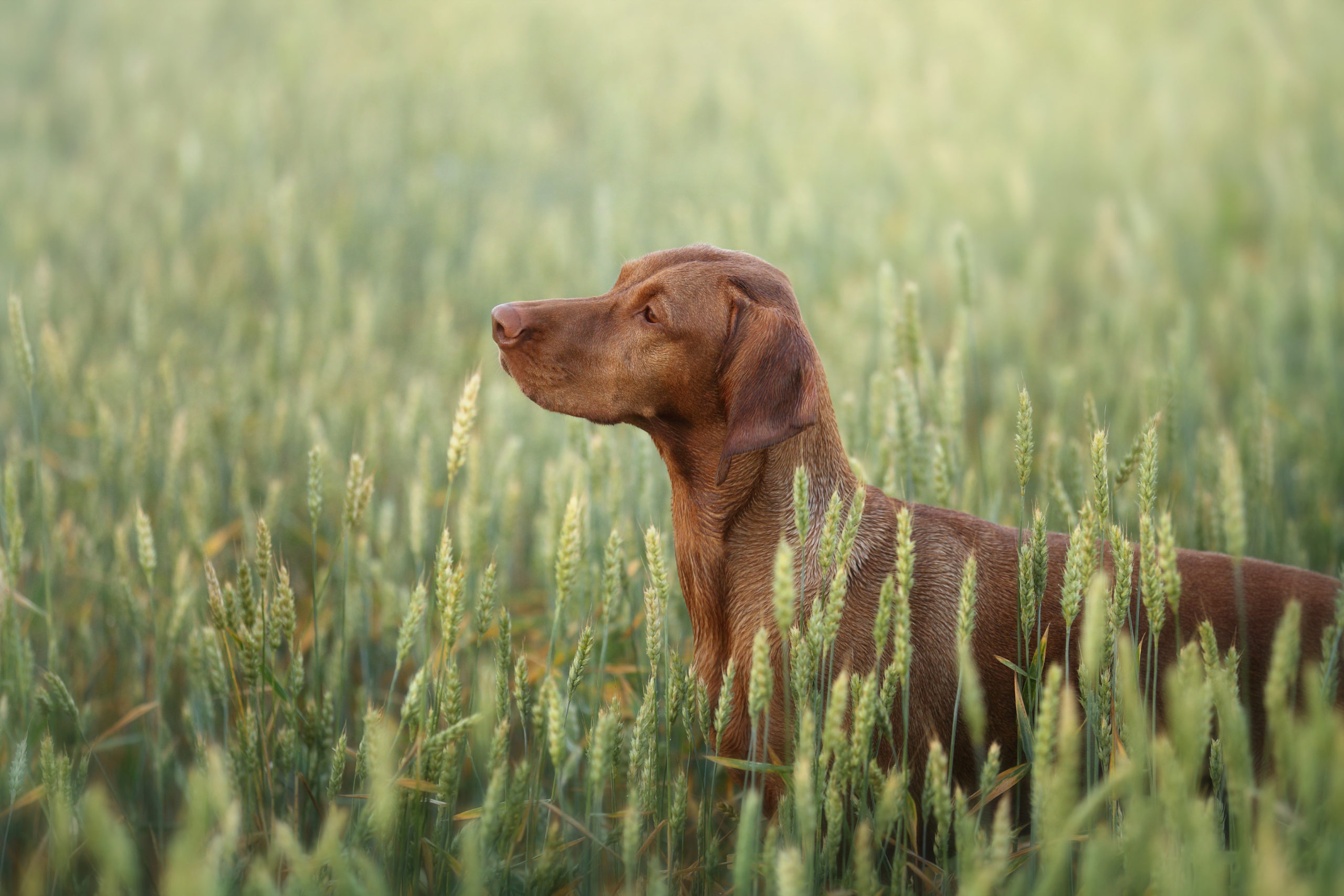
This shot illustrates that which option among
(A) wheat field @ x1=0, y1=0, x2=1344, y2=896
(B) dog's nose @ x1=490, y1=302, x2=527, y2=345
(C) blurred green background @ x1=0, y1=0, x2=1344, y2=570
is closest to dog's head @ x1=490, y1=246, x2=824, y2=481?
(B) dog's nose @ x1=490, y1=302, x2=527, y2=345

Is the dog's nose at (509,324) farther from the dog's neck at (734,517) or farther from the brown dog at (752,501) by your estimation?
the dog's neck at (734,517)

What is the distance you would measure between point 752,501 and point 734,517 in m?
0.05

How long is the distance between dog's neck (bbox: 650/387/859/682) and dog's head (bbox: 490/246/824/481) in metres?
0.07

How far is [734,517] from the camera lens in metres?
2.19

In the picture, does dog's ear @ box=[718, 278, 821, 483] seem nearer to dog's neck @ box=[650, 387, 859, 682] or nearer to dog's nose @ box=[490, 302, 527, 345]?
dog's neck @ box=[650, 387, 859, 682]

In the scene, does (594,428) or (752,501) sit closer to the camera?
(752,501)

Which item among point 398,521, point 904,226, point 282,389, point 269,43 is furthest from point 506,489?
point 269,43

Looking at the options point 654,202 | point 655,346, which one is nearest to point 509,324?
point 655,346

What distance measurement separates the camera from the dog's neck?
2158 mm

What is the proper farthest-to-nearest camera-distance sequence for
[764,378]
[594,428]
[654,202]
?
[654,202] < [594,428] < [764,378]

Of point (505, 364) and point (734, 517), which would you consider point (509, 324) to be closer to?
point (505, 364)

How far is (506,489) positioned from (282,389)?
1.31m

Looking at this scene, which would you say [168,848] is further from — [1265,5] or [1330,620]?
[1265,5]

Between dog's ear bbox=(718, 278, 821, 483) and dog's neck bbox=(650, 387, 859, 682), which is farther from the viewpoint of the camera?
dog's neck bbox=(650, 387, 859, 682)
